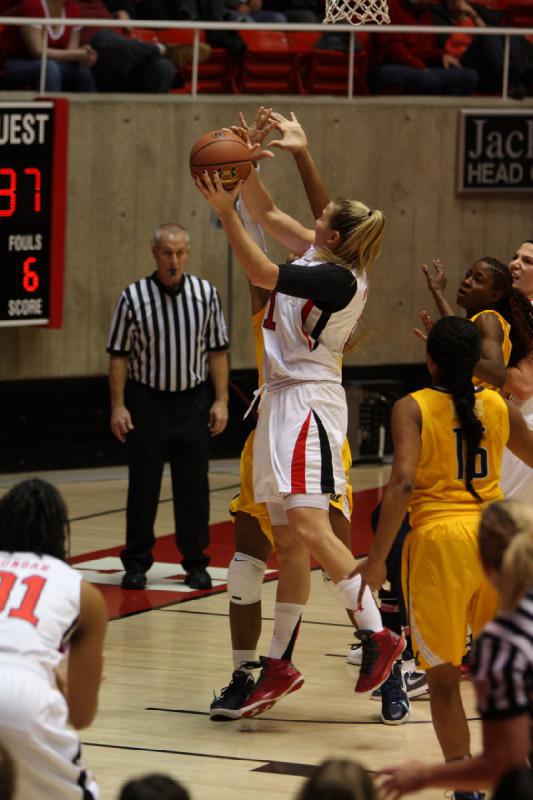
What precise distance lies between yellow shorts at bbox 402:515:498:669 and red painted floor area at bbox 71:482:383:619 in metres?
3.27

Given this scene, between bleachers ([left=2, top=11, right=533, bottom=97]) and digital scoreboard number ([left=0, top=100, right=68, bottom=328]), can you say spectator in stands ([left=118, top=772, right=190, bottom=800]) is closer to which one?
digital scoreboard number ([left=0, top=100, right=68, bottom=328])

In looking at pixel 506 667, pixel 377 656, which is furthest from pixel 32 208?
pixel 506 667

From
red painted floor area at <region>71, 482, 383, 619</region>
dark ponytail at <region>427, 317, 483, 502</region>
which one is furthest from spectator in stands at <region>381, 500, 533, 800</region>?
red painted floor area at <region>71, 482, 383, 619</region>

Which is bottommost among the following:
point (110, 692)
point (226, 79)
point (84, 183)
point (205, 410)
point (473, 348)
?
point (110, 692)

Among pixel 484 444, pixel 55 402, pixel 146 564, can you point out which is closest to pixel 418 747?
pixel 484 444

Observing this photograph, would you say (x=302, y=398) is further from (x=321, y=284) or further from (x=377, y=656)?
(x=377, y=656)

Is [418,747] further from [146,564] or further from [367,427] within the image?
[367,427]

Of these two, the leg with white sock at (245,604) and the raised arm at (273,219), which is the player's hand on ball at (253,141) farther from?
the leg with white sock at (245,604)

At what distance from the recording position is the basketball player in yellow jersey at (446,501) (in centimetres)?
529

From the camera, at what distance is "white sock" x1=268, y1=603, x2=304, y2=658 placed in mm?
6609

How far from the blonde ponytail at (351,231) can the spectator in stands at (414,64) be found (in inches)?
321

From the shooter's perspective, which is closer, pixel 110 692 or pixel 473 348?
pixel 473 348

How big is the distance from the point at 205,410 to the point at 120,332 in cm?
65

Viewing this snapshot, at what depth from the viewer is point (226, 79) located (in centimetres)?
1370
